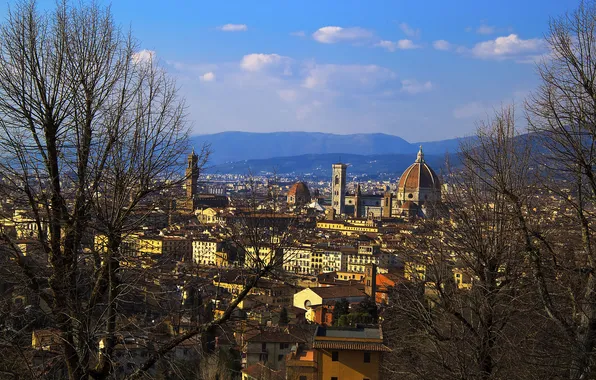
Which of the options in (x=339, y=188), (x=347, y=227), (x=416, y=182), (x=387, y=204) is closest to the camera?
(x=347, y=227)

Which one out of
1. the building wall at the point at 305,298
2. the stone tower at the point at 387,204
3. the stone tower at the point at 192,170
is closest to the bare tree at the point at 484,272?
the stone tower at the point at 192,170

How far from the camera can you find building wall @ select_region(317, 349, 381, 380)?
12.3 m

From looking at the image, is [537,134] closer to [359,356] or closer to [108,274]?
[108,274]

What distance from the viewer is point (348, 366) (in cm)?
1238

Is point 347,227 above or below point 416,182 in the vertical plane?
below

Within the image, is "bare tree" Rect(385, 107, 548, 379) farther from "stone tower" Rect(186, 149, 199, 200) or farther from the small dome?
the small dome

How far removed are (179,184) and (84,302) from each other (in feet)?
3.03

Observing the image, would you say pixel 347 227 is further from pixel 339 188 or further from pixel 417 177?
pixel 339 188

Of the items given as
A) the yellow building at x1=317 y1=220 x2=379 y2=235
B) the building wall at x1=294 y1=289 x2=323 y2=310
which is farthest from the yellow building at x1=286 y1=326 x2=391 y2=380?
the yellow building at x1=317 y1=220 x2=379 y2=235

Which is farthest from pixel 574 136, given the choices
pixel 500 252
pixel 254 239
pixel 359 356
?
pixel 359 356

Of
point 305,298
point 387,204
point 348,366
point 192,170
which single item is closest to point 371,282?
point 305,298

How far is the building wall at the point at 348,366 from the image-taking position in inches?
484

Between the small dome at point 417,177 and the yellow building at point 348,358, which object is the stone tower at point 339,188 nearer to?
the small dome at point 417,177

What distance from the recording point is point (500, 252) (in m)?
5.73
